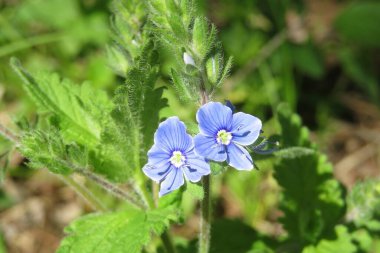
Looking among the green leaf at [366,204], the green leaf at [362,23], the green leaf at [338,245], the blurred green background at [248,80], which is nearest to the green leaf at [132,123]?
the green leaf at [338,245]

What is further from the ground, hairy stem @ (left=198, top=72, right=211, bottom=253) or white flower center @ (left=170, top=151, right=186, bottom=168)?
white flower center @ (left=170, top=151, right=186, bottom=168)

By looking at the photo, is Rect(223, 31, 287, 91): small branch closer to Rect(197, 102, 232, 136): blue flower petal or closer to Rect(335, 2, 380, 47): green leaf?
Rect(335, 2, 380, 47): green leaf

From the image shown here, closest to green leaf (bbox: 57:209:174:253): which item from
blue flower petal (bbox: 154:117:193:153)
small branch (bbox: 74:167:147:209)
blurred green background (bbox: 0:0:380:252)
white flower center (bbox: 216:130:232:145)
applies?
small branch (bbox: 74:167:147:209)

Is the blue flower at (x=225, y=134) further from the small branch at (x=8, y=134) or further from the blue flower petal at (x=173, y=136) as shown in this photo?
the small branch at (x=8, y=134)

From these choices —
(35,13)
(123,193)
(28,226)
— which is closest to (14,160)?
(28,226)

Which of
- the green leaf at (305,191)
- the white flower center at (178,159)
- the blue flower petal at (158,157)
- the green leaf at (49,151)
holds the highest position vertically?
the green leaf at (49,151)

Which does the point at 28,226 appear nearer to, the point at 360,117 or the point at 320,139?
the point at 320,139
